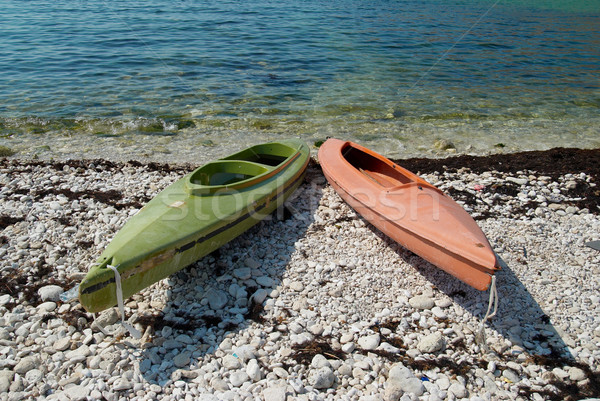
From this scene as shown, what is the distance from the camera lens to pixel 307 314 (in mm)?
4734

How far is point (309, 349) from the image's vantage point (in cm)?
428

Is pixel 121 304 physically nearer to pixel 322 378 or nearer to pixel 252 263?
pixel 252 263

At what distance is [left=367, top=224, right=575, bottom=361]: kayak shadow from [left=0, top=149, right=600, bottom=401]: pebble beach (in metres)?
0.02

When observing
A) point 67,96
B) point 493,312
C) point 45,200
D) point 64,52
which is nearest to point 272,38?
point 64,52

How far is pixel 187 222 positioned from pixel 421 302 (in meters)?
2.78

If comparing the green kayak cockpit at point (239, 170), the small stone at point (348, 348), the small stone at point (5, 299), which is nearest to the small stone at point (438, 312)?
the small stone at point (348, 348)

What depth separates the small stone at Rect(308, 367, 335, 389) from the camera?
3.89 metres

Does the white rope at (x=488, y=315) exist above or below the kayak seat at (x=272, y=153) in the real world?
below

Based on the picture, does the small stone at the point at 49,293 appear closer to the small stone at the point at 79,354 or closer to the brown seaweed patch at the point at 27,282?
the brown seaweed patch at the point at 27,282

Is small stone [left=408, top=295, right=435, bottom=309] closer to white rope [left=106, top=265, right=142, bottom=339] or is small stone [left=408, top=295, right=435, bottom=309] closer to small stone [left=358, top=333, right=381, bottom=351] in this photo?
small stone [left=358, top=333, right=381, bottom=351]

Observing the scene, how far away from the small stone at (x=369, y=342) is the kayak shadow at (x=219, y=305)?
0.97 metres

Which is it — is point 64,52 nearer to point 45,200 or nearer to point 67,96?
point 67,96

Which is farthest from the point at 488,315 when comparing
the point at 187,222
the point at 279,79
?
→ the point at 279,79

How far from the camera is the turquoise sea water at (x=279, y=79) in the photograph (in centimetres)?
1084
